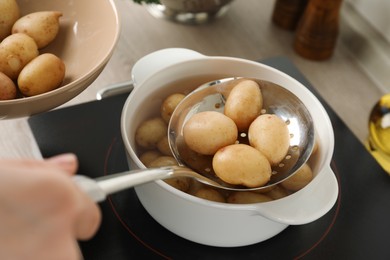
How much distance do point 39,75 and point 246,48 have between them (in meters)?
0.44

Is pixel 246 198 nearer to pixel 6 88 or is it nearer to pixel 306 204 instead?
pixel 306 204

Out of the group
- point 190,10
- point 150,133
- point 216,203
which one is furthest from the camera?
point 190,10

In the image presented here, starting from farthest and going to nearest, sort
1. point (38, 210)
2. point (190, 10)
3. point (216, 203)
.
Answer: point (190, 10) → point (216, 203) → point (38, 210)

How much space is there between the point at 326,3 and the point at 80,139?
1.42 feet

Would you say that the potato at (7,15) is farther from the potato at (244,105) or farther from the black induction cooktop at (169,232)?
the potato at (244,105)

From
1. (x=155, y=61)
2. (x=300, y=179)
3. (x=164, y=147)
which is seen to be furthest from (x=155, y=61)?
(x=300, y=179)

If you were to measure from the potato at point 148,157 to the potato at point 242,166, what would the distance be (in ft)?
0.26

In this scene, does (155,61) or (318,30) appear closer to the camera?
(155,61)

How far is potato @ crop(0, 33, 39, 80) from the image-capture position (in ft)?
1.57

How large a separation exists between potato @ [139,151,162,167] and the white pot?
0.01 meters

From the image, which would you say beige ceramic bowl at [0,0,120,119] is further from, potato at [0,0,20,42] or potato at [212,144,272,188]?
potato at [212,144,272,188]

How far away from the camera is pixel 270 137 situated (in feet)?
1.46

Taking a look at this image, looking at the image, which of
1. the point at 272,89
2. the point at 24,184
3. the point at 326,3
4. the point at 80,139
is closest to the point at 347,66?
the point at 326,3

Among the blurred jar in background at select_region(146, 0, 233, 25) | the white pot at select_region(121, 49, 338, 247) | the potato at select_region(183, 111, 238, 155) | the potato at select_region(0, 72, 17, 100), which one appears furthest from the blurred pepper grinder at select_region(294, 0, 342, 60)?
the potato at select_region(0, 72, 17, 100)
